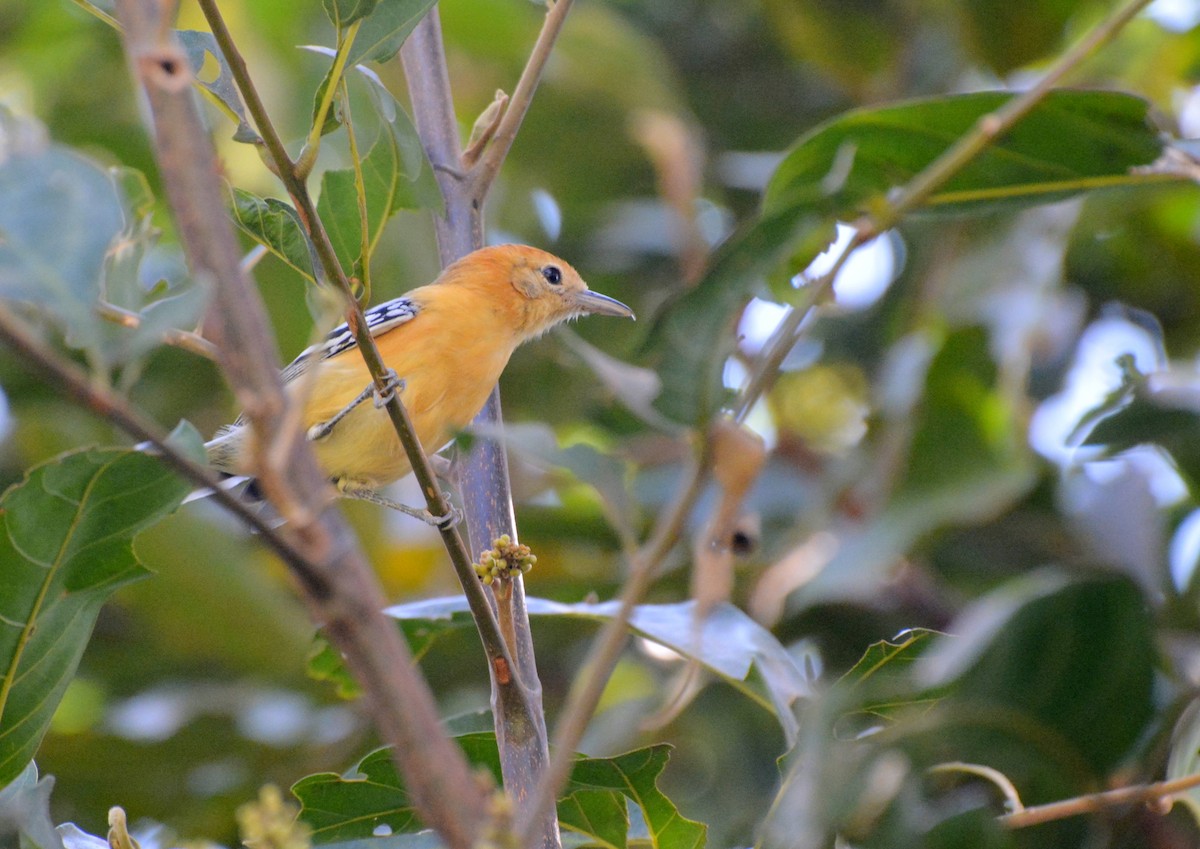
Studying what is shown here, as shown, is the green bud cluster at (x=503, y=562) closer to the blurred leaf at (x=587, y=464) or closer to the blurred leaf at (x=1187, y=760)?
the blurred leaf at (x=587, y=464)

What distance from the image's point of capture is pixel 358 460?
434cm

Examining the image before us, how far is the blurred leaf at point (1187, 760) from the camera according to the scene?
235cm

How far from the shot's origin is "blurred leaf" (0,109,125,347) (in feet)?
4.86

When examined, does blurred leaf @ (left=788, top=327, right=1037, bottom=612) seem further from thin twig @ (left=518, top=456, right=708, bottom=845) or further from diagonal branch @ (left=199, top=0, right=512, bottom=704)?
thin twig @ (left=518, top=456, right=708, bottom=845)

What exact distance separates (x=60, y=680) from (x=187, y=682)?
9.78ft

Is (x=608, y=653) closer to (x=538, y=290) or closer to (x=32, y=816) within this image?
(x=32, y=816)

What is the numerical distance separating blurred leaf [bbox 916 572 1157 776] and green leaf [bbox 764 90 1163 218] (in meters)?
1.01

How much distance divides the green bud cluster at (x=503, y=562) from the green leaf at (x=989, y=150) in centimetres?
92

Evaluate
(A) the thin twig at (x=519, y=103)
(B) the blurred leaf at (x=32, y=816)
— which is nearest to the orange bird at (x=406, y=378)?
(A) the thin twig at (x=519, y=103)

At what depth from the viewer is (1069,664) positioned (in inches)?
81.0

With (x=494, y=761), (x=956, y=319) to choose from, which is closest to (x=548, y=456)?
(x=494, y=761)

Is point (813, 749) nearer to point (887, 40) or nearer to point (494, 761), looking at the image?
point (494, 761)

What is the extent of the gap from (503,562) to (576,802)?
0.50 m

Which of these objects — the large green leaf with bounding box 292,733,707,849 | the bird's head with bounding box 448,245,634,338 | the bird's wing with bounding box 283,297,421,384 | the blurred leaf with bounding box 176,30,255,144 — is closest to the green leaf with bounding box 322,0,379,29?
the blurred leaf with bounding box 176,30,255,144
